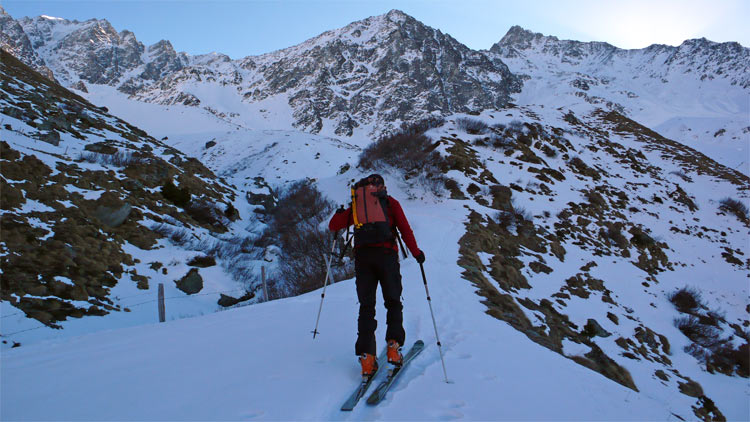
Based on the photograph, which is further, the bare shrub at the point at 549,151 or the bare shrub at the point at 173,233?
the bare shrub at the point at 549,151

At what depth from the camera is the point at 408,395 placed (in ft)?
12.5

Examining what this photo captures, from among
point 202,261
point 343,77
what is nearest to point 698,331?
point 202,261

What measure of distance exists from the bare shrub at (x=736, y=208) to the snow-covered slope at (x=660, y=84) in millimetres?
25697

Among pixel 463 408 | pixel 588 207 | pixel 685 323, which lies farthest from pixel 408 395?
pixel 588 207

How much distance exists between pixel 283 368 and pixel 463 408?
2.07 meters

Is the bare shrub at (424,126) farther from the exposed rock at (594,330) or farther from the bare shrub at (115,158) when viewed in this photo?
the exposed rock at (594,330)

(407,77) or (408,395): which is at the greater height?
(407,77)

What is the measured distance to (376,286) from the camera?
4.38 m

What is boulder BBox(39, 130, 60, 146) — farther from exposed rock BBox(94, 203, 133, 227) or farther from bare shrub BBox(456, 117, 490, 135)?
bare shrub BBox(456, 117, 490, 135)

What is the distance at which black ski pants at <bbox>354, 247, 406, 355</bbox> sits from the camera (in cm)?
432

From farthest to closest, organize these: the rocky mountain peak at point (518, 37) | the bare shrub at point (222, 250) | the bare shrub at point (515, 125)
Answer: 1. the rocky mountain peak at point (518, 37)
2. the bare shrub at point (515, 125)
3. the bare shrub at point (222, 250)

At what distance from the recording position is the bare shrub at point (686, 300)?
48.4 ft

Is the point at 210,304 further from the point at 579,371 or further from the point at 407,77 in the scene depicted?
the point at 407,77

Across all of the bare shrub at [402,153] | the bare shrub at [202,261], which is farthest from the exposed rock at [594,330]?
the bare shrub at [202,261]
